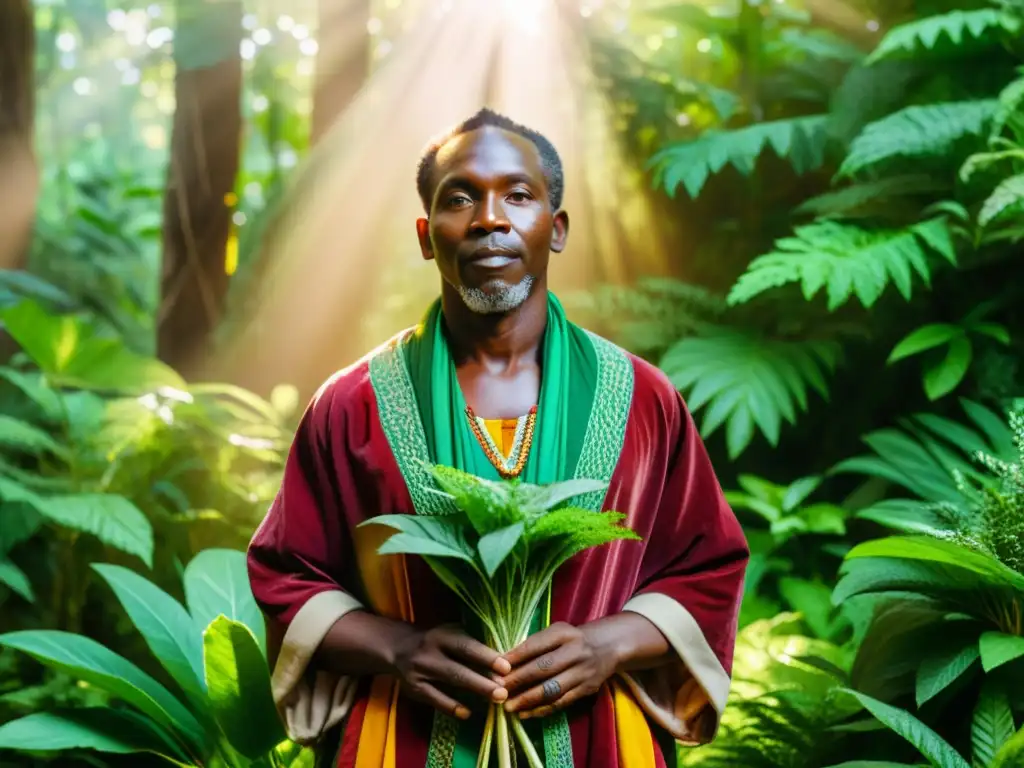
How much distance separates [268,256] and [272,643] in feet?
9.02

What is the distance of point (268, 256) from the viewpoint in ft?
14.1

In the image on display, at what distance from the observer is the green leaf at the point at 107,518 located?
2.99m

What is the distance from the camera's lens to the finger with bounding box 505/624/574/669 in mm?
1561

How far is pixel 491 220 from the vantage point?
169 centimetres

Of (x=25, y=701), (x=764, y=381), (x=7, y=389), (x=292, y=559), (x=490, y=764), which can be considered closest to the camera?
(x=490, y=764)

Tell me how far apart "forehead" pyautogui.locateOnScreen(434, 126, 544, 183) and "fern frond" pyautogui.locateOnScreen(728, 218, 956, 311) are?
141 cm

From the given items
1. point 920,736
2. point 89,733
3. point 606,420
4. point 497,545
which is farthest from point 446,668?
point 89,733

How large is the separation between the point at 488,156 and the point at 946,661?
59.0 inches

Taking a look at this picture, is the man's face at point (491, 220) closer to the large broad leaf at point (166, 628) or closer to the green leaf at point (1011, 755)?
the green leaf at point (1011, 755)

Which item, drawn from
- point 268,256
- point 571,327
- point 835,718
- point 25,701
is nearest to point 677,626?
point 571,327

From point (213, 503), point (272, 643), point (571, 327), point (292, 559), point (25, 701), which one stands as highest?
point (571, 327)

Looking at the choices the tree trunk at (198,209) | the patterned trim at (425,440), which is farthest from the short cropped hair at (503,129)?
the tree trunk at (198,209)

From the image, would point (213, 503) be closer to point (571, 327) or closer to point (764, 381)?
point (764, 381)

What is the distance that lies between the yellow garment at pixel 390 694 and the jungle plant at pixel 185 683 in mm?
730
